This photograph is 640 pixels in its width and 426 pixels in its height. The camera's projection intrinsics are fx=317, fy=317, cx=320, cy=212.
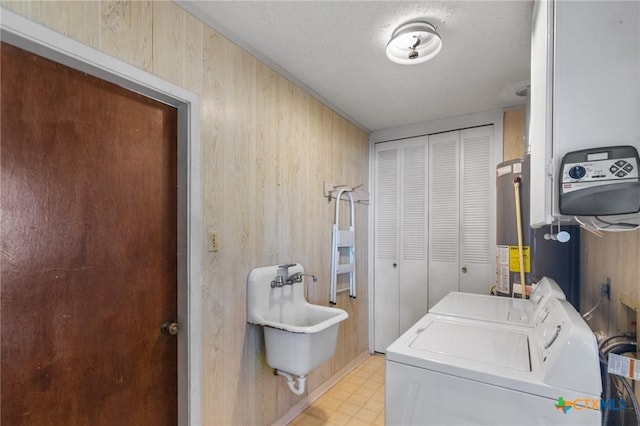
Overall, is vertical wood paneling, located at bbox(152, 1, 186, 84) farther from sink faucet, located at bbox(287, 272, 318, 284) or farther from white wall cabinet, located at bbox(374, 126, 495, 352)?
white wall cabinet, located at bbox(374, 126, 495, 352)

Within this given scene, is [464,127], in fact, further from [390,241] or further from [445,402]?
[445,402]

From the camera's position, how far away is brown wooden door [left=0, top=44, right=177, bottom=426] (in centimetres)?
107

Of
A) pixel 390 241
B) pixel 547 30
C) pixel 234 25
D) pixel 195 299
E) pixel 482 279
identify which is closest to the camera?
pixel 547 30

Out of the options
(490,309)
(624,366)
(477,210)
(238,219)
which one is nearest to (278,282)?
(238,219)

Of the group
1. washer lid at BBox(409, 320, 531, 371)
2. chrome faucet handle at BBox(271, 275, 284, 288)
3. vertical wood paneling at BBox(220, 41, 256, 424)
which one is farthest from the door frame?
washer lid at BBox(409, 320, 531, 371)

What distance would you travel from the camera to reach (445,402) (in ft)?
3.88

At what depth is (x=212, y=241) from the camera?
5.46ft

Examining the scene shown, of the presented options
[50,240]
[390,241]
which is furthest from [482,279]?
[50,240]

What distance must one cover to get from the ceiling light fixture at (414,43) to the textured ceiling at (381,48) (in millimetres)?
43

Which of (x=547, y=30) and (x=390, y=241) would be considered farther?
(x=390, y=241)

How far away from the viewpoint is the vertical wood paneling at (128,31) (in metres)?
1.25

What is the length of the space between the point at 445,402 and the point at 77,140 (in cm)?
172

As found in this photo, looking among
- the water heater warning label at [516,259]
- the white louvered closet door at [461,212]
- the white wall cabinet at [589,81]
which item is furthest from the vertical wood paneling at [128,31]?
the white louvered closet door at [461,212]

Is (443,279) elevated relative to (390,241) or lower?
lower
